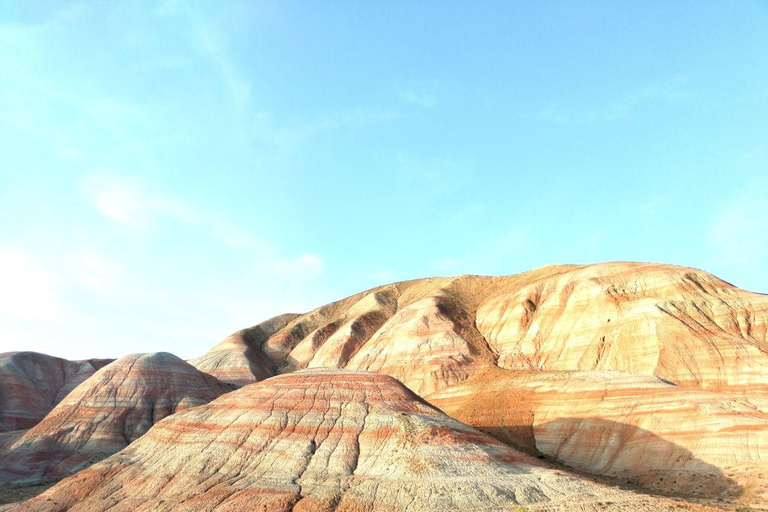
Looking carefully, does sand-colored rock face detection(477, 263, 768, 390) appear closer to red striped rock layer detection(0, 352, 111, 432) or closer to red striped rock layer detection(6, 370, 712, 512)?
red striped rock layer detection(6, 370, 712, 512)

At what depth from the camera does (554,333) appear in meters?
72.0

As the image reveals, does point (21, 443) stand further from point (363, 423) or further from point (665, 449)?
point (665, 449)

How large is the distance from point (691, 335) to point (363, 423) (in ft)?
132

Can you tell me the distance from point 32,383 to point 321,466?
91483 mm

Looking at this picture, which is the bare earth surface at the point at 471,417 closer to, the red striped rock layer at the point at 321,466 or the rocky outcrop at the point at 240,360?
the red striped rock layer at the point at 321,466

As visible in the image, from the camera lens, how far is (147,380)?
71.1m

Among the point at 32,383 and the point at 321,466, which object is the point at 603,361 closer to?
the point at 321,466

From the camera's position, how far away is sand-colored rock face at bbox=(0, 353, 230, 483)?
5697 centimetres

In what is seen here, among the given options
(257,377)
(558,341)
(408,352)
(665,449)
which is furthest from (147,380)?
(665,449)

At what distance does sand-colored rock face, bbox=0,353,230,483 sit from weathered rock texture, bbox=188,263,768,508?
26235 millimetres

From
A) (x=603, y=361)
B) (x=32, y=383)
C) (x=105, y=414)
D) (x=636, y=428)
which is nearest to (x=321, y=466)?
(x=636, y=428)

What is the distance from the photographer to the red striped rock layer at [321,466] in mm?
26391

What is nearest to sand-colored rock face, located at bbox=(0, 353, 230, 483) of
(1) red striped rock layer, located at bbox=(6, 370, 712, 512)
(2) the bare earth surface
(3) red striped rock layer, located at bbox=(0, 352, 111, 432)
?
(2) the bare earth surface

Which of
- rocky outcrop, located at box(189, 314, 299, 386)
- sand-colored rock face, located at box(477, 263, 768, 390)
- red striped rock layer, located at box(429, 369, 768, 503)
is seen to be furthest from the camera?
rocky outcrop, located at box(189, 314, 299, 386)
